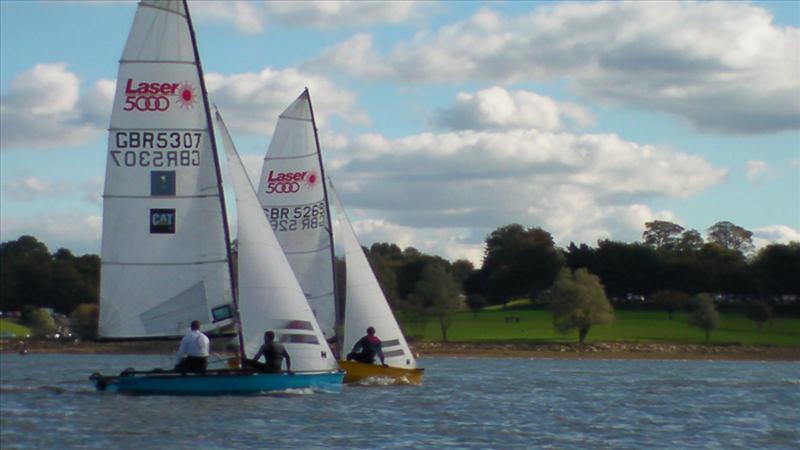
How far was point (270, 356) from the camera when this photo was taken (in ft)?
96.0

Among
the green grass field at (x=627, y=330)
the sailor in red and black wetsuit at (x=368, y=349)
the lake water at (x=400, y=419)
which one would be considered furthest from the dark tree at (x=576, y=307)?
the sailor in red and black wetsuit at (x=368, y=349)

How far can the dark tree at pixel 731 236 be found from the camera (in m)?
164

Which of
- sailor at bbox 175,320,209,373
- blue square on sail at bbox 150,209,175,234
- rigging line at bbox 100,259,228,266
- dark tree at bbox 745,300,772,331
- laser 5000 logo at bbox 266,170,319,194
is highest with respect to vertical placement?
laser 5000 logo at bbox 266,170,319,194

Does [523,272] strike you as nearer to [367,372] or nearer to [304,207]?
[304,207]

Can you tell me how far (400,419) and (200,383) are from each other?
427 centimetres

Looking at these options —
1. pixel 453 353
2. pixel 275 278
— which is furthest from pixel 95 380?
pixel 453 353

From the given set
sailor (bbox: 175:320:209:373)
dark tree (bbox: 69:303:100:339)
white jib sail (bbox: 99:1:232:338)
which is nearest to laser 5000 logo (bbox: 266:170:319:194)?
white jib sail (bbox: 99:1:232:338)

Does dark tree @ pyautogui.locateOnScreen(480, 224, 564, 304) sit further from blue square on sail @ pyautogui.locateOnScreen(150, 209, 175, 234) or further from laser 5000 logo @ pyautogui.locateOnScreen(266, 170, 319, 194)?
blue square on sail @ pyautogui.locateOnScreen(150, 209, 175, 234)

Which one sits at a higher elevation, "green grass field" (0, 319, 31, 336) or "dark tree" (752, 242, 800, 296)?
"dark tree" (752, 242, 800, 296)

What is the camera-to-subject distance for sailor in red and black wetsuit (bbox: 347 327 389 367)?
3472cm

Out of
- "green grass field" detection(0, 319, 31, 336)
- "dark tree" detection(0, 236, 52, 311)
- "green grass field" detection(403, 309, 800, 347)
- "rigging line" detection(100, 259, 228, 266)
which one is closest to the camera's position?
"rigging line" detection(100, 259, 228, 266)

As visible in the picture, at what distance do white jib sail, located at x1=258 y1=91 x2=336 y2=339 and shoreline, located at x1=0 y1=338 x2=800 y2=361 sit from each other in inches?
1663

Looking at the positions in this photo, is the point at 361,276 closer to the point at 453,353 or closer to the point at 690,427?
the point at 690,427

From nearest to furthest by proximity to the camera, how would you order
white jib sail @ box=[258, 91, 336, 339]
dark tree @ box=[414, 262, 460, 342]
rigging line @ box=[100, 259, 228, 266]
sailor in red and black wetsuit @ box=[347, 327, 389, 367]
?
1. rigging line @ box=[100, 259, 228, 266]
2. sailor in red and black wetsuit @ box=[347, 327, 389, 367]
3. white jib sail @ box=[258, 91, 336, 339]
4. dark tree @ box=[414, 262, 460, 342]
